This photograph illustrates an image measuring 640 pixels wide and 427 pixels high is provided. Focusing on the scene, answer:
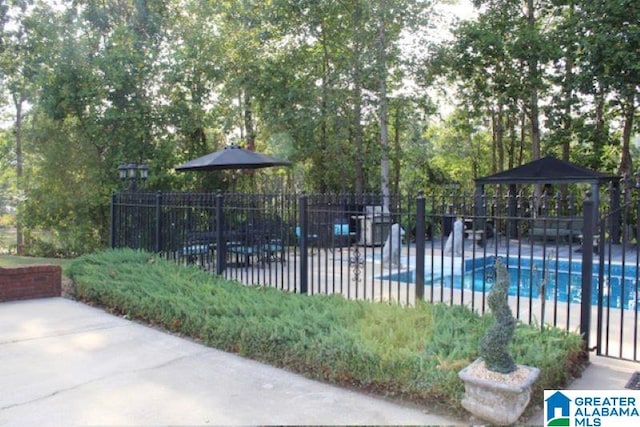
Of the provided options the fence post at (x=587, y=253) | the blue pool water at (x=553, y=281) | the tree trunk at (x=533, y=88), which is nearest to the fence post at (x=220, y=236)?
the blue pool water at (x=553, y=281)

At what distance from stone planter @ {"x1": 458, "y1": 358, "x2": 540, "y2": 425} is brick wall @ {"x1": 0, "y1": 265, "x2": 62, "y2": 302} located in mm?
6303

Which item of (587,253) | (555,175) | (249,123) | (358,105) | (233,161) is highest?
(358,105)

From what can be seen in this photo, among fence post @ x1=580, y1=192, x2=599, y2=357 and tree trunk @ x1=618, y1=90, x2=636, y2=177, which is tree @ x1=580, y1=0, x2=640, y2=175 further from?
fence post @ x1=580, y1=192, x2=599, y2=357

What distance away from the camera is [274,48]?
15.9m

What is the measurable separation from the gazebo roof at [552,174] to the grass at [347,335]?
9.05m

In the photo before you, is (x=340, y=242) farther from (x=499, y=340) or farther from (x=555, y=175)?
(x=555, y=175)

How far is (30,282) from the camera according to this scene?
284 inches

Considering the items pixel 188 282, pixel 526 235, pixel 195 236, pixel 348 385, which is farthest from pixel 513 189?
pixel 348 385

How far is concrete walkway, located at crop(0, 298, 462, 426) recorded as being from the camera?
338 cm

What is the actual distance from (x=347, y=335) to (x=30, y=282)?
534 cm

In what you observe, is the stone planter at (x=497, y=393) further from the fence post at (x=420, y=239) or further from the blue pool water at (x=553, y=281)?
the blue pool water at (x=553, y=281)

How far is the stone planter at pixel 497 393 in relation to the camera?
319cm

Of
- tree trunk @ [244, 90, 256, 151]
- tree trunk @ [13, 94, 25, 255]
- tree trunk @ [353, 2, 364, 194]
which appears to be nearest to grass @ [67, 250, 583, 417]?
tree trunk @ [353, 2, 364, 194]

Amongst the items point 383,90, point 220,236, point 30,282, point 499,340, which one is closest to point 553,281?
point 220,236
